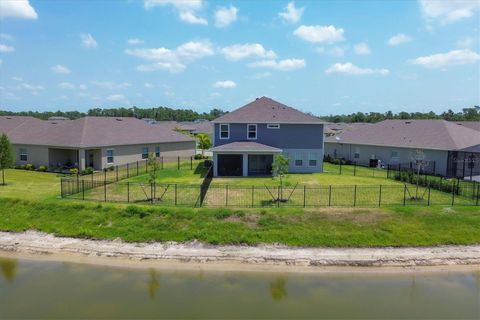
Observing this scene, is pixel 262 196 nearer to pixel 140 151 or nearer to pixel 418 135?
pixel 140 151

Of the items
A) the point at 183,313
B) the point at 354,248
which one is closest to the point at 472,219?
the point at 354,248

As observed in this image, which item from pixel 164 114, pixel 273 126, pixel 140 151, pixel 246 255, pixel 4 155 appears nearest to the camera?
pixel 246 255

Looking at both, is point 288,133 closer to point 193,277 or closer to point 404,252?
point 404,252

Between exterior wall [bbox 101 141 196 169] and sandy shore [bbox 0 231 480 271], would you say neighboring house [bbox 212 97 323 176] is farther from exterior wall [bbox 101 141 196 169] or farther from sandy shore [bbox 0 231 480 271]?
sandy shore [bbox 0 231 480 271]

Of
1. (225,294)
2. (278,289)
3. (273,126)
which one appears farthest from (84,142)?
(278,289)

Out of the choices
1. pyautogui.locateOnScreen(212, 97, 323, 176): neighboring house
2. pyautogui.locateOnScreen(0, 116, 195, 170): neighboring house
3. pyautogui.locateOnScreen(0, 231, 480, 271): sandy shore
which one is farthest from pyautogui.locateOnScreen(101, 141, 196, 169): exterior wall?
pyautogui.locateOnScreen(0, 231, 480, 271): sandy shore

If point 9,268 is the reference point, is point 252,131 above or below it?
above

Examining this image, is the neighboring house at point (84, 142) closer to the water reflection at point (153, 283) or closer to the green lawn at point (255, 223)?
the green lawn at point (255, 223)
